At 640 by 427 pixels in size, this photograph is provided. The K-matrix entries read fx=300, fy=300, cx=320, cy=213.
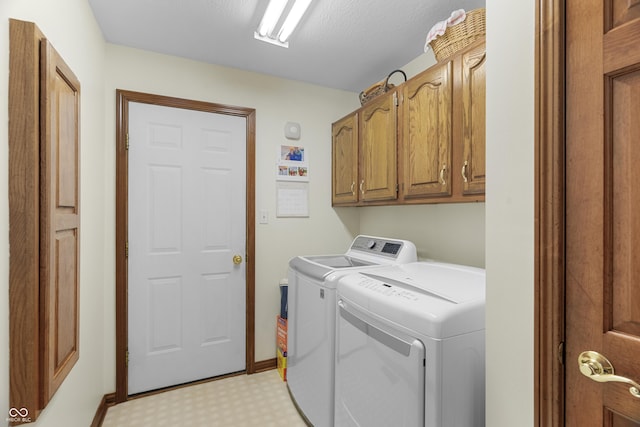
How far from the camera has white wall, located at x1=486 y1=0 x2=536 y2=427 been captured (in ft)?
2.58

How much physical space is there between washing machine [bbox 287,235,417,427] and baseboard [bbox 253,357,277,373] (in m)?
0.40

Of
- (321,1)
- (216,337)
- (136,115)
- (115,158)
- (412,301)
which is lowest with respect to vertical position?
(216,337)

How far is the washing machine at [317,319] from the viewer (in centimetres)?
156

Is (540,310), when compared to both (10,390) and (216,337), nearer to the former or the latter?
(10,390)

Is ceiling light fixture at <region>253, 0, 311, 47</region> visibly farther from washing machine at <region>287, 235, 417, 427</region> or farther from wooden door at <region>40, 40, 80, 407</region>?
washing machine at <region>287, 235, 417, 427</region>

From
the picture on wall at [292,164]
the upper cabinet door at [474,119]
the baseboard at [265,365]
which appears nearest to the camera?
the upper cabinet door at [474,119]

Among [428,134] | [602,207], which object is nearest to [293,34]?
[428,134]

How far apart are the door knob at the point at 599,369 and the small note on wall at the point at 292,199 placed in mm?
2103

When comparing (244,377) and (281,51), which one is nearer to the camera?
(281,51)

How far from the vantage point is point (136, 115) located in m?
2.10

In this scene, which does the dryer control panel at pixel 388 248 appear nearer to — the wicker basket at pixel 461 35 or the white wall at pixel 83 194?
the wicker basket at pixel 461 35

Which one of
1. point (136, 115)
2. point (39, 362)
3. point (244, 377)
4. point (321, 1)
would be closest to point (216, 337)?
point (244, 377)

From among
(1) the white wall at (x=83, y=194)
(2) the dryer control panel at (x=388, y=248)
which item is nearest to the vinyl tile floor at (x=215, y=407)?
(1) the white wall at (x=83, y=194)

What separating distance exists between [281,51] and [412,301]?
6.25ft
